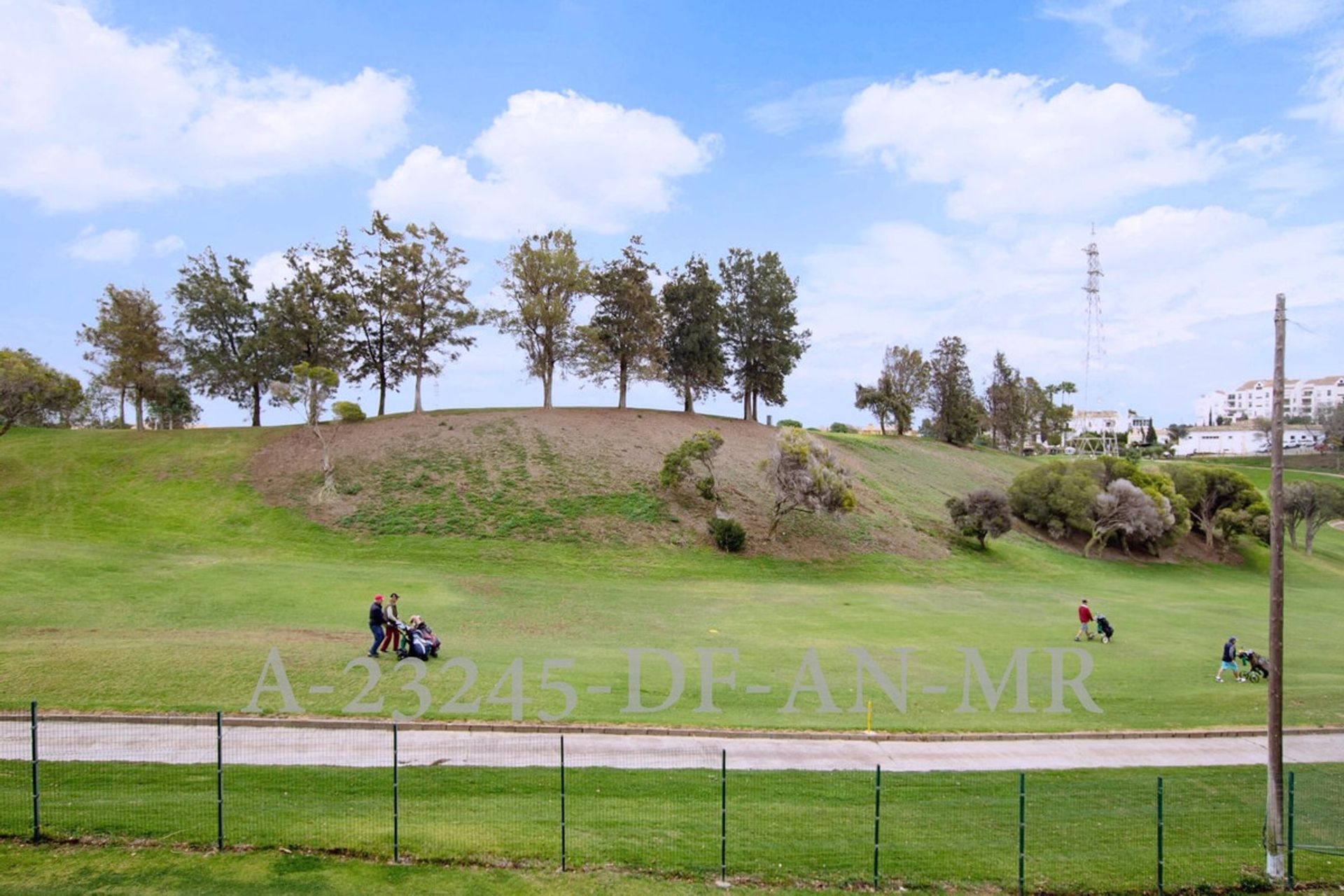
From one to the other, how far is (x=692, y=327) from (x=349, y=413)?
29342 mm

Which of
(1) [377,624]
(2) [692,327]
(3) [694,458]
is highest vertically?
(2) [692,327]

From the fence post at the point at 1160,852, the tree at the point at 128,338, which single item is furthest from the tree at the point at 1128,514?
the tree at the point at 128,338

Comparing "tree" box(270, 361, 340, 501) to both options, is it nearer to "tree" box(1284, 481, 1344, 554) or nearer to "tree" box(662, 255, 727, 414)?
"tree" box(662, 255, 727, 414)

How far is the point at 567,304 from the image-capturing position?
212 feet

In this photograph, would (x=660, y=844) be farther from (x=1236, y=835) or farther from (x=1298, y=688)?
(x=1298, y=688)

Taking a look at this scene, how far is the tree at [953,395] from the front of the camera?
298ft

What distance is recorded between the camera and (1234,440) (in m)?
177

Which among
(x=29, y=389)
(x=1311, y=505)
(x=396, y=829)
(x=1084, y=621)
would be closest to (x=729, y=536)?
(x=1084, y=621)

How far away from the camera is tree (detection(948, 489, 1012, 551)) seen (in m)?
48.6

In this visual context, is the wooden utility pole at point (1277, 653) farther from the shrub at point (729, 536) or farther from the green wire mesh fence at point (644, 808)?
the shrub at point (729, 536)

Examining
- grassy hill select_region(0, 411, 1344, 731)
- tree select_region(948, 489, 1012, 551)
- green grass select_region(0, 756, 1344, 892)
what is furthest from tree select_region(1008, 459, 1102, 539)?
green grass select_region(0, 756, 1344, 892)

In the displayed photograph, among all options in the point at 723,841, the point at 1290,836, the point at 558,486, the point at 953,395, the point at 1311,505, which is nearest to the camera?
the point at 723,841

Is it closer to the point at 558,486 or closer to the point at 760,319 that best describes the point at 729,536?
the point at 558,486

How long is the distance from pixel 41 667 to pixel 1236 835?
992 inches
